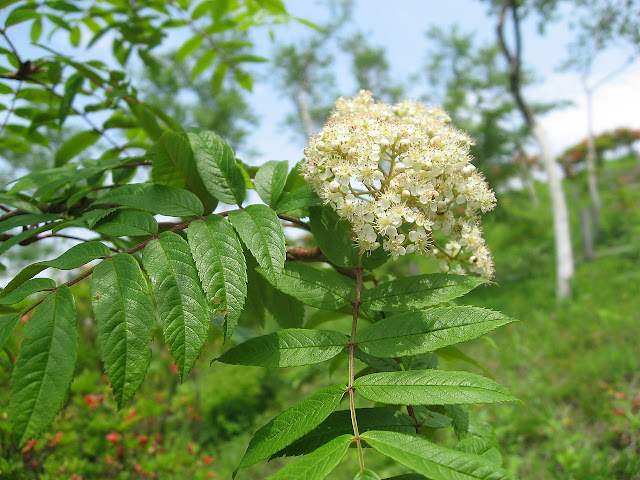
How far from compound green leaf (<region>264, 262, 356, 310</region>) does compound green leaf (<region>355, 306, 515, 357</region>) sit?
4.8 inches

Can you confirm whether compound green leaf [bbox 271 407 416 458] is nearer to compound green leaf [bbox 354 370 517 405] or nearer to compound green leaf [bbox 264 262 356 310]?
compound green leaf [bbox 354 370 517 405]

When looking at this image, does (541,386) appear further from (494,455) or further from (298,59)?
(298,59)

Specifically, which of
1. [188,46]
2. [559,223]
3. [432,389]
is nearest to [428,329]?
[432,389]

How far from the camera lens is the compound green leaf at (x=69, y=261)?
837 mm

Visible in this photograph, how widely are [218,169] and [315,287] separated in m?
0.39

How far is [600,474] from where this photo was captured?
3256 mm

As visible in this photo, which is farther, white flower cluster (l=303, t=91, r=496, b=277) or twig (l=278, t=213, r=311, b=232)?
twig (l=278, t=213, r=311, b=232)

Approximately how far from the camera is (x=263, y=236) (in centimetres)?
93

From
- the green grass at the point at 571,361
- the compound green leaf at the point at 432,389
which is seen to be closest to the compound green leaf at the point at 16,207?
the compound green leaf at the point at 432,389

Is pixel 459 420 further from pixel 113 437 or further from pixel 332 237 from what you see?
pixel 113 437

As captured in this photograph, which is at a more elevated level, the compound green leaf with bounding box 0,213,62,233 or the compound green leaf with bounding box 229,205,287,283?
the compound green leaf with bounding box 0,213,62,233

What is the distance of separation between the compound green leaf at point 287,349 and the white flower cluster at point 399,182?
0.26 metres

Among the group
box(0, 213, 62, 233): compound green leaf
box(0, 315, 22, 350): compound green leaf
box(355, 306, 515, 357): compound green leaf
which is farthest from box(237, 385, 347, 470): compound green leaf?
box(0, 213, 62, 233): compound green leaf

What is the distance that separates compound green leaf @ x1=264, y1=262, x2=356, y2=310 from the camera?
997 millimetres
